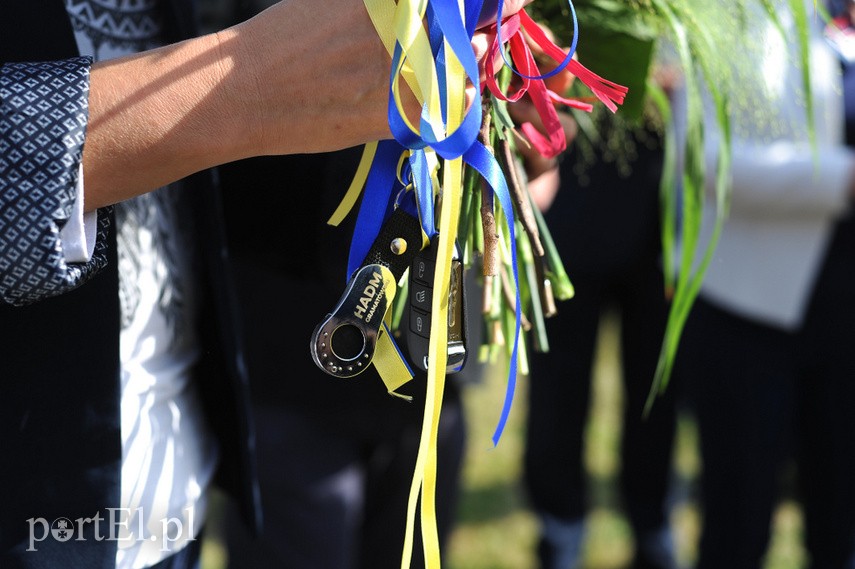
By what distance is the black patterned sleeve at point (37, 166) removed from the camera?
0.63m

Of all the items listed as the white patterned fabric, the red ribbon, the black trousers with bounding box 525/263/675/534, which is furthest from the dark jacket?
the black trousers with bounding box 525/263/675/534

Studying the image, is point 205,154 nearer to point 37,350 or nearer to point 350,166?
point 37,350

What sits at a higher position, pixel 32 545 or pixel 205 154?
pixel 205 154

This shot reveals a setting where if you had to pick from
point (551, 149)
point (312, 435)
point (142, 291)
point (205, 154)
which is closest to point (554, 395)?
point (312, 435)

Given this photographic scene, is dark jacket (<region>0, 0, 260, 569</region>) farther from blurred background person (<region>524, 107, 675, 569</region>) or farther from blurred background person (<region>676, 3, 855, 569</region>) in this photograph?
blurred background person (<region>524, 107, 675, 569</region>)

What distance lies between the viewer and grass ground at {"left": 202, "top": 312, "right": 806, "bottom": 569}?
228cm

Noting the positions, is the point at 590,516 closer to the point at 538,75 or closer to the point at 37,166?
the point at 538,75

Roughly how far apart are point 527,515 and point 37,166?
2.07 meters

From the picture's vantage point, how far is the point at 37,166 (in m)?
0.63

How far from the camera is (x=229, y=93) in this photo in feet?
2.10

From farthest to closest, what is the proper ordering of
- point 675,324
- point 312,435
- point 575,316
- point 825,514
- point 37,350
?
point 575,316
point 825,514
point 312,435
point 675,324
point 37,350

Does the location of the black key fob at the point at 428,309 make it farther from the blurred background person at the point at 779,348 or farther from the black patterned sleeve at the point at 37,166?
the blurred background person at the point at 779,348

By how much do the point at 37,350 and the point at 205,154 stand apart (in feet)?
0.78

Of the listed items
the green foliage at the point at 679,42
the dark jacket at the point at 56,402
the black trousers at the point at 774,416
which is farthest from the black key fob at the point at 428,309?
the black trousers at the point at 774,416
